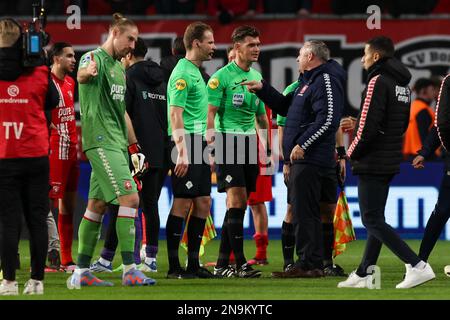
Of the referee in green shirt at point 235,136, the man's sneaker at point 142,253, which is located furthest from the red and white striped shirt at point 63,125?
the referee in green shirt at point 235,136

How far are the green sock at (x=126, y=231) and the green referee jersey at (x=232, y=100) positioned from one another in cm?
201

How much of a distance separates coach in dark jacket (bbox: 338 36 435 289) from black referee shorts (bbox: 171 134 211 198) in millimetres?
1395

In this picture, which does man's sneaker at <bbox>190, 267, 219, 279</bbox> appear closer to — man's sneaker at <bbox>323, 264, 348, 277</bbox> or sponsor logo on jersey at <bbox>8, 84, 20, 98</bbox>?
man's sneaker at <bbox>323, 264, 348, 277</bbox>

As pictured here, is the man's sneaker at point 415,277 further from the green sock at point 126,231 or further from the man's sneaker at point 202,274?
the green sock at point 126,231

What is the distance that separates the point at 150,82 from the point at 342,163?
1966mm

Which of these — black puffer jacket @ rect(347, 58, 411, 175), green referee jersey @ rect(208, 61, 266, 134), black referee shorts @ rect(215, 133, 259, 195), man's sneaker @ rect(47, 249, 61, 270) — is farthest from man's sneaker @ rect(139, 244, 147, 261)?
→ black puffer jacket @ rect(347, 58, 411, 175)

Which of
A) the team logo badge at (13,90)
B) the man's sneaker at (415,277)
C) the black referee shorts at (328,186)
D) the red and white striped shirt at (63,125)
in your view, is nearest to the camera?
the team logo badge at (13,90)

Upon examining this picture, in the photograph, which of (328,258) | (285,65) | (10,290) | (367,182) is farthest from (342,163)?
(285,65)

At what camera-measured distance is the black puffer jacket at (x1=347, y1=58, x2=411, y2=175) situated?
32.7 ft

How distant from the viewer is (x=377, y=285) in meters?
9.94

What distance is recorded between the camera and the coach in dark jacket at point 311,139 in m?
10.7

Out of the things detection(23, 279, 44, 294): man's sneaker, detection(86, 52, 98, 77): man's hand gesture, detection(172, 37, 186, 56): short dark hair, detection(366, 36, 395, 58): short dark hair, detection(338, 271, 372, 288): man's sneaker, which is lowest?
detection(338, 271, 372, 288): man's sneaker

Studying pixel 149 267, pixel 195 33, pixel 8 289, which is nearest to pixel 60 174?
pixel 149 267

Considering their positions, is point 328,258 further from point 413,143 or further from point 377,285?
point 413,143
